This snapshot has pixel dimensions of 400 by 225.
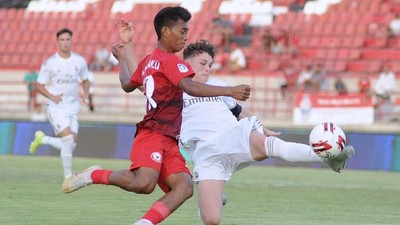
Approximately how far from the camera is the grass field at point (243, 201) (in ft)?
39.8

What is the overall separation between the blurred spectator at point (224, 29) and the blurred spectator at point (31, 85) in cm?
602

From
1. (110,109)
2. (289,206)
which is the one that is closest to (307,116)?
(110,109)

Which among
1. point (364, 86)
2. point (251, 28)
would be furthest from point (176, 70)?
point (251, 28)

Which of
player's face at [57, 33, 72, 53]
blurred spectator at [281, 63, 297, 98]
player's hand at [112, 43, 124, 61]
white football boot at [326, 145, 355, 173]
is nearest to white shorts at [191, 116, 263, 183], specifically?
white football boot at [326, 145, 355, 173]

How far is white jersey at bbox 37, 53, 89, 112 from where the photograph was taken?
17.8 m

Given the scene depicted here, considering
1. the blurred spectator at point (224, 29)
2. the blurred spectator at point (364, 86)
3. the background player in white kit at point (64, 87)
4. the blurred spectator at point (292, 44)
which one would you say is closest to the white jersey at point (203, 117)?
the background player in white kit at point (64, 87)

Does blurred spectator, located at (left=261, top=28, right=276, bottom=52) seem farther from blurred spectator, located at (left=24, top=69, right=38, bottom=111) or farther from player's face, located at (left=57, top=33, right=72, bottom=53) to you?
player's face, located at (left=57, top=33, right=72, bottom=53)

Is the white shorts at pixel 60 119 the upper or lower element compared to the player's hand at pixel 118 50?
lower

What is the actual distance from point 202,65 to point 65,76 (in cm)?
767

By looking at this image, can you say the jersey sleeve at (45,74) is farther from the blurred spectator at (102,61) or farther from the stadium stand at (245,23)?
the blurred spectator at (102,61)

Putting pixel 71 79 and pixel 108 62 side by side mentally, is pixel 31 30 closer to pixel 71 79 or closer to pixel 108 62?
pixel 108 62

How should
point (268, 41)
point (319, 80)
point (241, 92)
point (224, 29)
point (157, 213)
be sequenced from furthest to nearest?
point (224, 29), point (268, 41), point (319, 80), point (157, 213), point (241, 92)

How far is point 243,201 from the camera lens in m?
14.7

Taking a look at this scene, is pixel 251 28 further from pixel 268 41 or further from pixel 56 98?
pixel 56 98
